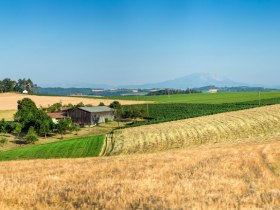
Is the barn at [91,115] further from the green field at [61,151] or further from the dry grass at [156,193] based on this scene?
the dry grass at [156,193]

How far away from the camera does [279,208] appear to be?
1045 centimetres

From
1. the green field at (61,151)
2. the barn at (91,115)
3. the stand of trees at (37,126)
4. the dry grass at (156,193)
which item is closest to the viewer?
the dry grass at (156,193)

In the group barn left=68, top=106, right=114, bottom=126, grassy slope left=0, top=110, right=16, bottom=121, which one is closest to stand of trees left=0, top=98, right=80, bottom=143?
barn left=68, top=106, right=114, bottom=126

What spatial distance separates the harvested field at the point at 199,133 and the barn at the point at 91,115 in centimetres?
3080

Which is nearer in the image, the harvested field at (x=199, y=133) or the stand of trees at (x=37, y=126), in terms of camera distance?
the harvested field at (x=199, y=133)

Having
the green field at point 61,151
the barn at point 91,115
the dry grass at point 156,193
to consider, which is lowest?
the green field at point 61,151

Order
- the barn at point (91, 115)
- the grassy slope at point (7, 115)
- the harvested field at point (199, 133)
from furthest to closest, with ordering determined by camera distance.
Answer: the grassy slope at point (7, 115), the barn at point (91, 115), the harvested field at point (199, 133)

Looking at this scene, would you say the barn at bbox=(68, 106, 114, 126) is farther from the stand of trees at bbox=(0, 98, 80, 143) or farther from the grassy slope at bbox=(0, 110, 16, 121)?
the grassy slope at bbox=(0, 110, 16, 121)

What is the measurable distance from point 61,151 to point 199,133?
22026 millimetres

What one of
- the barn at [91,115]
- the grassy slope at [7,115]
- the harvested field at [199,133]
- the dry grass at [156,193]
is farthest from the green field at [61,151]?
the grassy slope at [7,115]

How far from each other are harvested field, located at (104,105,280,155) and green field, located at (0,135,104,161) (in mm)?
2624

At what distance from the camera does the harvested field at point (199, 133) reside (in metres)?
54.7

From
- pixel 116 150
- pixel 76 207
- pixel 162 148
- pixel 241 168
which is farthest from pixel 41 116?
pixel 76 207

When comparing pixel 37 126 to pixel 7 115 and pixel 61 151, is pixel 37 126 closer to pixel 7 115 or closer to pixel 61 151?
pixel 61 151
